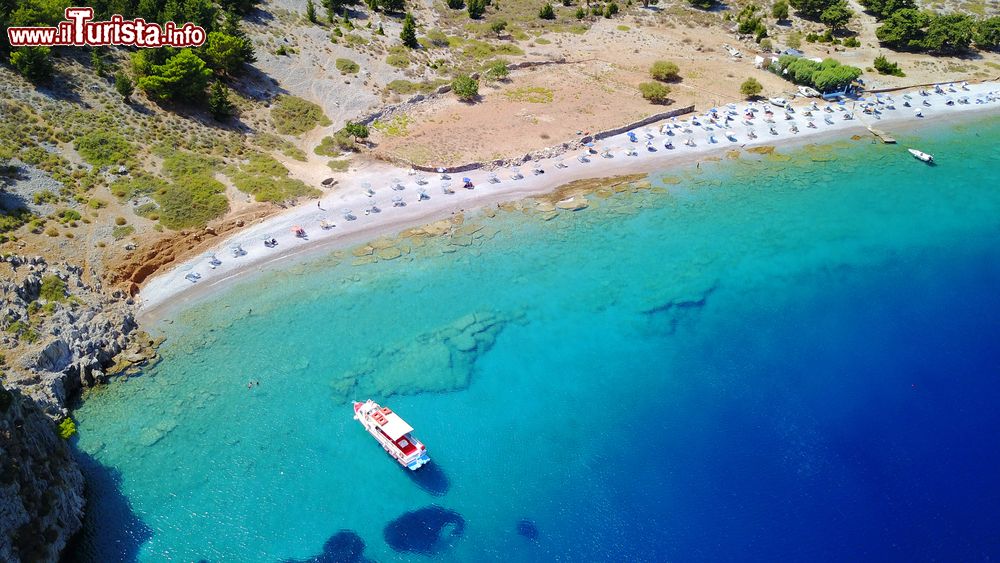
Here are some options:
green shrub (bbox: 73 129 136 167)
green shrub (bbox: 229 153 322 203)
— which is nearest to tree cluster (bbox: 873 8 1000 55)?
green shrub (bbox: 229 153 322 203)

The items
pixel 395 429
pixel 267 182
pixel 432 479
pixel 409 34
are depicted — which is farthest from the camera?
pixel 409 34

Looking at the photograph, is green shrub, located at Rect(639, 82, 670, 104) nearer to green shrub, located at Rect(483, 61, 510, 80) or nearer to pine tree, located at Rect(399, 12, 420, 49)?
green shrub, located at Rect(483, 61, 510, 80)

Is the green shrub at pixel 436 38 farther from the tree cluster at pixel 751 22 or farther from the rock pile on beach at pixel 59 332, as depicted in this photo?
the rock pile on beach at pixel 59 332

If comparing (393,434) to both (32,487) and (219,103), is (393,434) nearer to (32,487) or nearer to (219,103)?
(32,487)

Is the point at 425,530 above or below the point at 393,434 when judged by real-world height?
below

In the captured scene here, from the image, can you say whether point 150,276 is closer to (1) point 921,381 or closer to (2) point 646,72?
(1) point 921,381

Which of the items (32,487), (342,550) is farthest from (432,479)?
(32,487)
